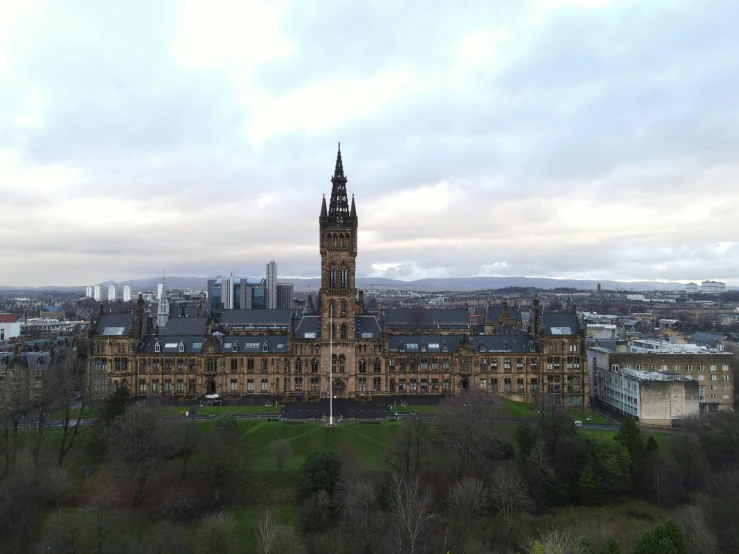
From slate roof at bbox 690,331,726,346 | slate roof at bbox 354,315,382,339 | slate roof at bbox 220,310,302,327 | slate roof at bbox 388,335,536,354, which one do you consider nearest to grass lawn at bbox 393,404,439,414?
slate roof at bbox 388,335,536,354

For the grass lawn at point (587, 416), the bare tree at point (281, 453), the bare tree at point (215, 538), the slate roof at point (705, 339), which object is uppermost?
the slate roof at point (705, 339)

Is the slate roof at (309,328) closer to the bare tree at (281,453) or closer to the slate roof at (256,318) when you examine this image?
the slate roof at (256,318)

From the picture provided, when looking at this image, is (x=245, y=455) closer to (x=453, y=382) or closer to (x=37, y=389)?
(x=37, y=389)

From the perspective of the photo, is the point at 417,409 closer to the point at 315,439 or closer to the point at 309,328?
the point at 315,439

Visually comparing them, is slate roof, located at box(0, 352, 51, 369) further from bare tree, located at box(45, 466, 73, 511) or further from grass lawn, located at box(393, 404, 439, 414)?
grass lawn, located at box(393, 404, 439, 414)

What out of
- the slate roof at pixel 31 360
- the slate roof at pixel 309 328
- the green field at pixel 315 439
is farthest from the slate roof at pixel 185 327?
the green field at pixel 315 439

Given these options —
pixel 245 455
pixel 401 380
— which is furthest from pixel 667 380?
pixel 245 455
